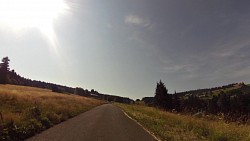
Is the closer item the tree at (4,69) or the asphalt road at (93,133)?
the asphalt road at (93,133)

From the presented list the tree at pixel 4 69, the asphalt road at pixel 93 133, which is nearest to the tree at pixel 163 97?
the tree at pixel 4 69

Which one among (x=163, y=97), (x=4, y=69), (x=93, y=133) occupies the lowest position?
(x=93, y=133)

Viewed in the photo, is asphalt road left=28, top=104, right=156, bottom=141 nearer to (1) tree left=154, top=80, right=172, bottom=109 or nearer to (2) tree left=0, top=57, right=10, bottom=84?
(1) tree left=154, top=80, right=172, bottom=109

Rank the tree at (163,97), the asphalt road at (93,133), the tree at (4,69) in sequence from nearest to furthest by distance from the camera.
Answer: the asphalt road at (93,133), the tree at (163,97), the tree at (4,69)

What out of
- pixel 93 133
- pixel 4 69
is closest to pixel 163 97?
pixel 4 69

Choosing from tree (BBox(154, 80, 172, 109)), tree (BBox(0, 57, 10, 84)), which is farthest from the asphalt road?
tree (BBox(0, 57, 10, 84))

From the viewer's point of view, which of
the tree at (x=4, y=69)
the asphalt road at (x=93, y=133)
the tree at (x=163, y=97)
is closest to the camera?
the asphalt road at (x=93, y=133)

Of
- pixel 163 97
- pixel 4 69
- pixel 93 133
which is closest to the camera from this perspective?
pixel 93 133

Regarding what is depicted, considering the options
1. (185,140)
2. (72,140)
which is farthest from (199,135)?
(72,140)

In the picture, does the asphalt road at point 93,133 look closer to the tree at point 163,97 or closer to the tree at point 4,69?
the tree at point 163,97

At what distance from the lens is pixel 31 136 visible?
12789mm

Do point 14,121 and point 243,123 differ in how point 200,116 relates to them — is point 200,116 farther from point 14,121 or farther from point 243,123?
point 14,121

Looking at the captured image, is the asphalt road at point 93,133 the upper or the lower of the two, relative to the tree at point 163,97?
lower

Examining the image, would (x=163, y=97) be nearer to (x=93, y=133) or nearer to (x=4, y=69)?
(x=4, y=69)
